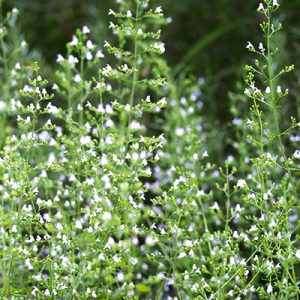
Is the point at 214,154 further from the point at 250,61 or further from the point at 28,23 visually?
the point at 28,23

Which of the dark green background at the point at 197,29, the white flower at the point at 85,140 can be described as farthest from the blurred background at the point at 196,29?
the white flower at the point at 85,140

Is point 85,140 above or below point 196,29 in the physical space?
below

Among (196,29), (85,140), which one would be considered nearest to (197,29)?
(196,29)

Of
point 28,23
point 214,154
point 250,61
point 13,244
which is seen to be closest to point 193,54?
point 250,61

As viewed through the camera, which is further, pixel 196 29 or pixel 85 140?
pixel 196 29

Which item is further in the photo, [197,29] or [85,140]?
[197,29]

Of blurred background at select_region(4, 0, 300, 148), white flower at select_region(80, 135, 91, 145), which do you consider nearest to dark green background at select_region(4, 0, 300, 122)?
blurred background at select_region(4, 0, 300, 148)

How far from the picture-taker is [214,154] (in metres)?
3.72

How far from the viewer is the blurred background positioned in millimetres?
4359

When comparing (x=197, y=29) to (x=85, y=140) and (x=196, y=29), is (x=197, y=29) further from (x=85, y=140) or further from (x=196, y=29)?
(x=85, y=140)

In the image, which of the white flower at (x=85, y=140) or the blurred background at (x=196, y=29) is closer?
the white flower at (x=85, y=140)

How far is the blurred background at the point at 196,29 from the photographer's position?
14.3 feet

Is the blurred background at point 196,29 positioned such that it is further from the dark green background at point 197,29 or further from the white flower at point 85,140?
the white flower at point 85,140

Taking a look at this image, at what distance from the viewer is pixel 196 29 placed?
4832mm
